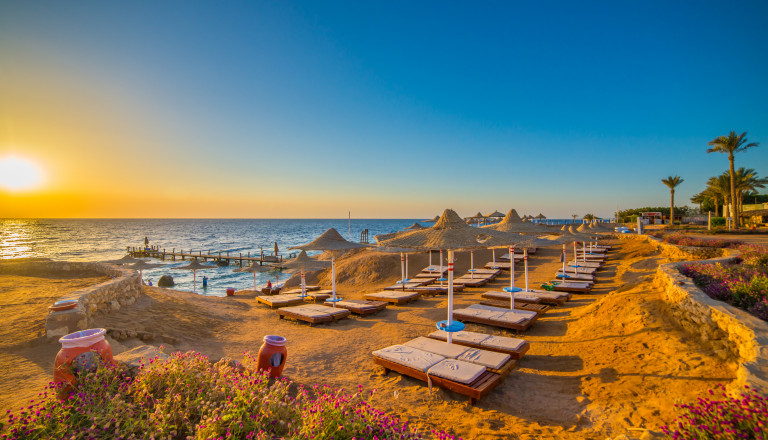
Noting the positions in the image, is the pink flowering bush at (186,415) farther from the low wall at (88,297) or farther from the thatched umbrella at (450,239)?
the thatched umbrella at (450,239)

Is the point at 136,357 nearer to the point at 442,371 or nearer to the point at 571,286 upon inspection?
the point at 442,371

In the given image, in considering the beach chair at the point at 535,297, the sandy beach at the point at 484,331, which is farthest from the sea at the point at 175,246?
the beach chair at the point at 535,297

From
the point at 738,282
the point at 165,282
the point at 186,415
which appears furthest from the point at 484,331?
the point at 165,282

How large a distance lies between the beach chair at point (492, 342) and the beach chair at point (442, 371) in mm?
1082

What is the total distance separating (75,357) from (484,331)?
334 inches

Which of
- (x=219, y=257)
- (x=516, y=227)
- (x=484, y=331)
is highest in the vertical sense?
(x=516, y=227)

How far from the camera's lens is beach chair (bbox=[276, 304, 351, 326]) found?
1022cm

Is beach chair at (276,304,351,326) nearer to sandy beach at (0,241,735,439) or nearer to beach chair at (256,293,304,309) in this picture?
sandy beach at (0,241,735,439)

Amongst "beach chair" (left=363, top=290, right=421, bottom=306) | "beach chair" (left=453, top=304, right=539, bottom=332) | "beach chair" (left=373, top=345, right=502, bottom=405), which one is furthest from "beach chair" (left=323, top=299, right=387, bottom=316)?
"beach chair" (left=373, top=345, right=502, bottom=405)

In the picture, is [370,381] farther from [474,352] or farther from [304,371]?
[474,352]

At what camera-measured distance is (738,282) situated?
615cm

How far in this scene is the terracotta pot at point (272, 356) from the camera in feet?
16.9

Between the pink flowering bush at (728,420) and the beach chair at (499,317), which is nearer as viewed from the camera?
the pink flowering bush at (728,420)

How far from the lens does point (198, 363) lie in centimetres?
442
